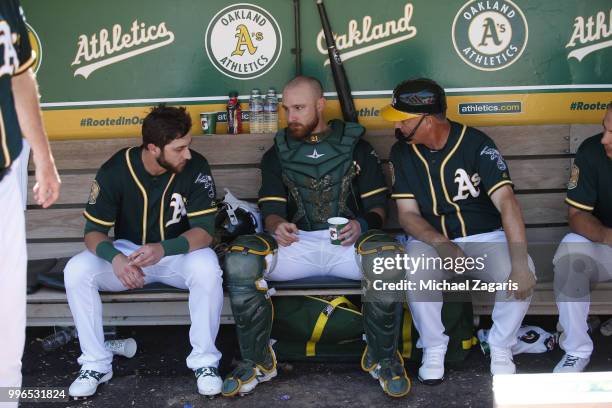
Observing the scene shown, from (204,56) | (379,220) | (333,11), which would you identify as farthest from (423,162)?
(204,56)

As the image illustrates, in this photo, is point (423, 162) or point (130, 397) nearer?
point (130, 397)

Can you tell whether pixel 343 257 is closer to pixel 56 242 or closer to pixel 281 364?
pixel 281 364

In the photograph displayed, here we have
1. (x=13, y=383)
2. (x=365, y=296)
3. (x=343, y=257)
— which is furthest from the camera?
(x=343, y=257)

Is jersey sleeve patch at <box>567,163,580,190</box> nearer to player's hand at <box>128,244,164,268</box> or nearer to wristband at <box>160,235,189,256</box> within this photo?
wristband at <box>160,235,189,256</box>

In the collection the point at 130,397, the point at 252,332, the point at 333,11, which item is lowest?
the point at 130,397

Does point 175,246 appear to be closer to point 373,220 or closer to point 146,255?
point 146,255

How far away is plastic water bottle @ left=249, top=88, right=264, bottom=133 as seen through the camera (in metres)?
4.40

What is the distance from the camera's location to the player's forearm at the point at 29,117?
279cm

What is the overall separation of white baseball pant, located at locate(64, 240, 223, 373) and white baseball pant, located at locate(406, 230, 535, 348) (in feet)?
2.90

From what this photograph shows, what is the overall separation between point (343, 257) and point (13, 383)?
1.64 metres

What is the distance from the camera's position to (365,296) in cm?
361

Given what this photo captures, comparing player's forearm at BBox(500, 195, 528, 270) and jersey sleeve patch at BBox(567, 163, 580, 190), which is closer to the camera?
player's forearm at BBox(500, 195, 528, 270)

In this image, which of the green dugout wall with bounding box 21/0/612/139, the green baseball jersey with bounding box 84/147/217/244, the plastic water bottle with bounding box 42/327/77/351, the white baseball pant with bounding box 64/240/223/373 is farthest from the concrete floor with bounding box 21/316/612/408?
the green dugout wall with bounding box 21/0/612/139

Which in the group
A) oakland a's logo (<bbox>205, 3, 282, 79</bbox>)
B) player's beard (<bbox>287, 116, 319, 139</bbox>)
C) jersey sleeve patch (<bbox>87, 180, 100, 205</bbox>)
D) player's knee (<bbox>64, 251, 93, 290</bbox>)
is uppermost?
oakland a's logo (<bbox>205, 3, 282, 79</bbox>)
